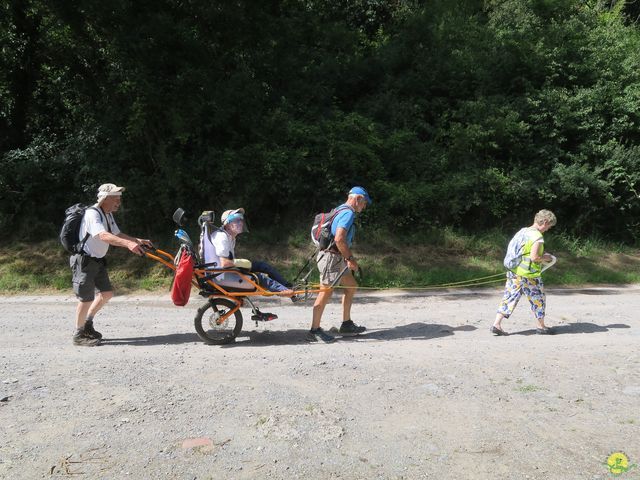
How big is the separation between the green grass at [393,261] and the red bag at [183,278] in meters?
4.57

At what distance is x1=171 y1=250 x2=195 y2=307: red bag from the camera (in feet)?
18.8

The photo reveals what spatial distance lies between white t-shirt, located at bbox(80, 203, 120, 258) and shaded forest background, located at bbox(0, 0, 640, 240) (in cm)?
627

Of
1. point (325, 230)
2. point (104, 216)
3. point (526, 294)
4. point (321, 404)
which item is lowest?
point (321, 404)

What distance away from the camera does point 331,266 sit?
20.9 feet

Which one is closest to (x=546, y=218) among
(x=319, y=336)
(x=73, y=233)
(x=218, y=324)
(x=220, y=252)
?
(x=319, y=336)

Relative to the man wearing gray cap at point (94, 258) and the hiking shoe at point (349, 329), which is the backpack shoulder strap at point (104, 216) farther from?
the hiking shoe at point (349, 329)

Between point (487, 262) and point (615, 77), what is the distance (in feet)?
24.1

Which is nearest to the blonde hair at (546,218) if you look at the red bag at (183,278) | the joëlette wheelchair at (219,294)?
the joëlette wheelchair at (219,294)

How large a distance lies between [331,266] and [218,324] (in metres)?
1.55

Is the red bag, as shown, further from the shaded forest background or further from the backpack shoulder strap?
the shaded forest background

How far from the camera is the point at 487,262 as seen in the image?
37.6 feet

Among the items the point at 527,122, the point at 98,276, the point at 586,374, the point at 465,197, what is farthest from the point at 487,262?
the point at 98,276

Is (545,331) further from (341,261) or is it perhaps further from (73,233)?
(73,233)

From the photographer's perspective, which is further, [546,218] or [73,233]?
[546,218]
